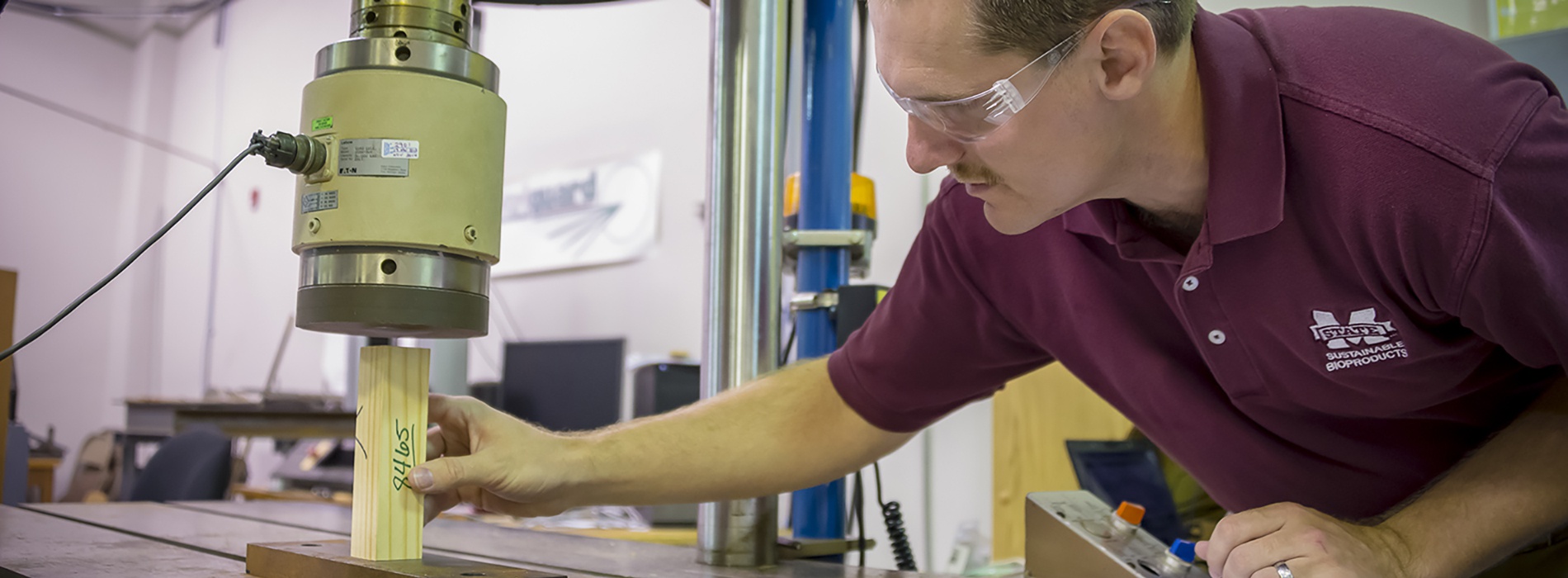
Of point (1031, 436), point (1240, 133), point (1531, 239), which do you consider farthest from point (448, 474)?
point (1031, 436)

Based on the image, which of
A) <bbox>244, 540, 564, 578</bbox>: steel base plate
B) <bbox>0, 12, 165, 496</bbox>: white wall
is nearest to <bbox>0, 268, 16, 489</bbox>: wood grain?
<bbox>244, 540, 564, 578</bbox>: steel base plate

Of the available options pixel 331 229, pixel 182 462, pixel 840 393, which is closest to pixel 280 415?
pixel 182 462

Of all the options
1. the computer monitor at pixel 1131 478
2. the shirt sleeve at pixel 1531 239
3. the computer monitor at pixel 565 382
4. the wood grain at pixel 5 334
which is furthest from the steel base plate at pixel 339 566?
the computer monitor at pixel 565 382

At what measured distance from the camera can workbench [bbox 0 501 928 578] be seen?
2.63 ft

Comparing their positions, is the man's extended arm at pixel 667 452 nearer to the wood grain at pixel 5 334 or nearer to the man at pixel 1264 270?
the man at pixel 1264 270

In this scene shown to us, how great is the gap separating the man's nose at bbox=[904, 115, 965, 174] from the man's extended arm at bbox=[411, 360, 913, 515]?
0.31 metres

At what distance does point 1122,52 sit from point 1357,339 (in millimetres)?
301

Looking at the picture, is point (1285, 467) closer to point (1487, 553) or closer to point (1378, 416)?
point (1378, 416)

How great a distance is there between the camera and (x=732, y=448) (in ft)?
3.33

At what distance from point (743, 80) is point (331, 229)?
50 centimetres

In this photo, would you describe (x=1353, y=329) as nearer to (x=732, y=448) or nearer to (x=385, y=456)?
(x=732, y=448)

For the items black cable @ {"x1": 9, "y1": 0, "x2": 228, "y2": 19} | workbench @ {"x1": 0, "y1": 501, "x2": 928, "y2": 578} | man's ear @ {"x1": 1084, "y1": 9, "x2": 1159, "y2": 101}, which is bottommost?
workbench @ {"x1": 0, "y1": 501, "x2": 928, "y2": 578}

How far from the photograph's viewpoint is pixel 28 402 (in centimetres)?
592

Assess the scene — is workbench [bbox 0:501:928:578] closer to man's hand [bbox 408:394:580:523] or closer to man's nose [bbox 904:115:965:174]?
man's hand [bbox 408:394:580:523]
